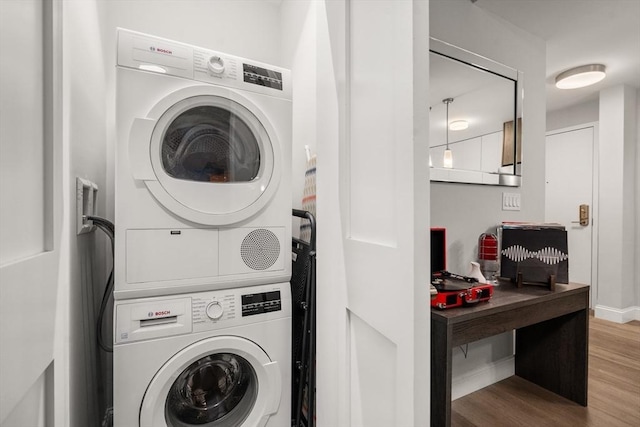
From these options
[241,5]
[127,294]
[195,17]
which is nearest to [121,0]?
[195,17]

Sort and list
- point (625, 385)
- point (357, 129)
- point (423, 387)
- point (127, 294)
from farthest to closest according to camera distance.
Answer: point (625, 385) < point (127, 294) < point (357, 129) < point (423, 387)

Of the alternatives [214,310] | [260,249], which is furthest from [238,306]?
[260,249]

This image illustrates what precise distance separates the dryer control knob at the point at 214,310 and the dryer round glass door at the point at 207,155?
33cm

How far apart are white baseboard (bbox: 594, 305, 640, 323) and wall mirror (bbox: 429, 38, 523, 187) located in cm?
238

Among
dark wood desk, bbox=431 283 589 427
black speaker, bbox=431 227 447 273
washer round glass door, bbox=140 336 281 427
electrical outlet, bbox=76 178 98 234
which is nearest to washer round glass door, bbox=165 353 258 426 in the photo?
washer round glass door, bbox=140 336 281 427

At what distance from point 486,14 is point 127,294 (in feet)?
8.50

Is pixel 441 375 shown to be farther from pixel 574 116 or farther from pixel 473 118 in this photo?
pixel 574 116

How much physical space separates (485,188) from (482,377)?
121 centimetres

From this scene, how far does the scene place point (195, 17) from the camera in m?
2.02

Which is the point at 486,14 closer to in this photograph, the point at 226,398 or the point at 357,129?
the point at 357,129

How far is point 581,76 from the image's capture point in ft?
9.82

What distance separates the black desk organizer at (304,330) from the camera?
1371mm

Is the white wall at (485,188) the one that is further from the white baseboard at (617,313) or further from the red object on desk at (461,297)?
the white baseboard at (617,313)

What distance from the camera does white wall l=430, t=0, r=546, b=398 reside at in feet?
6.28
